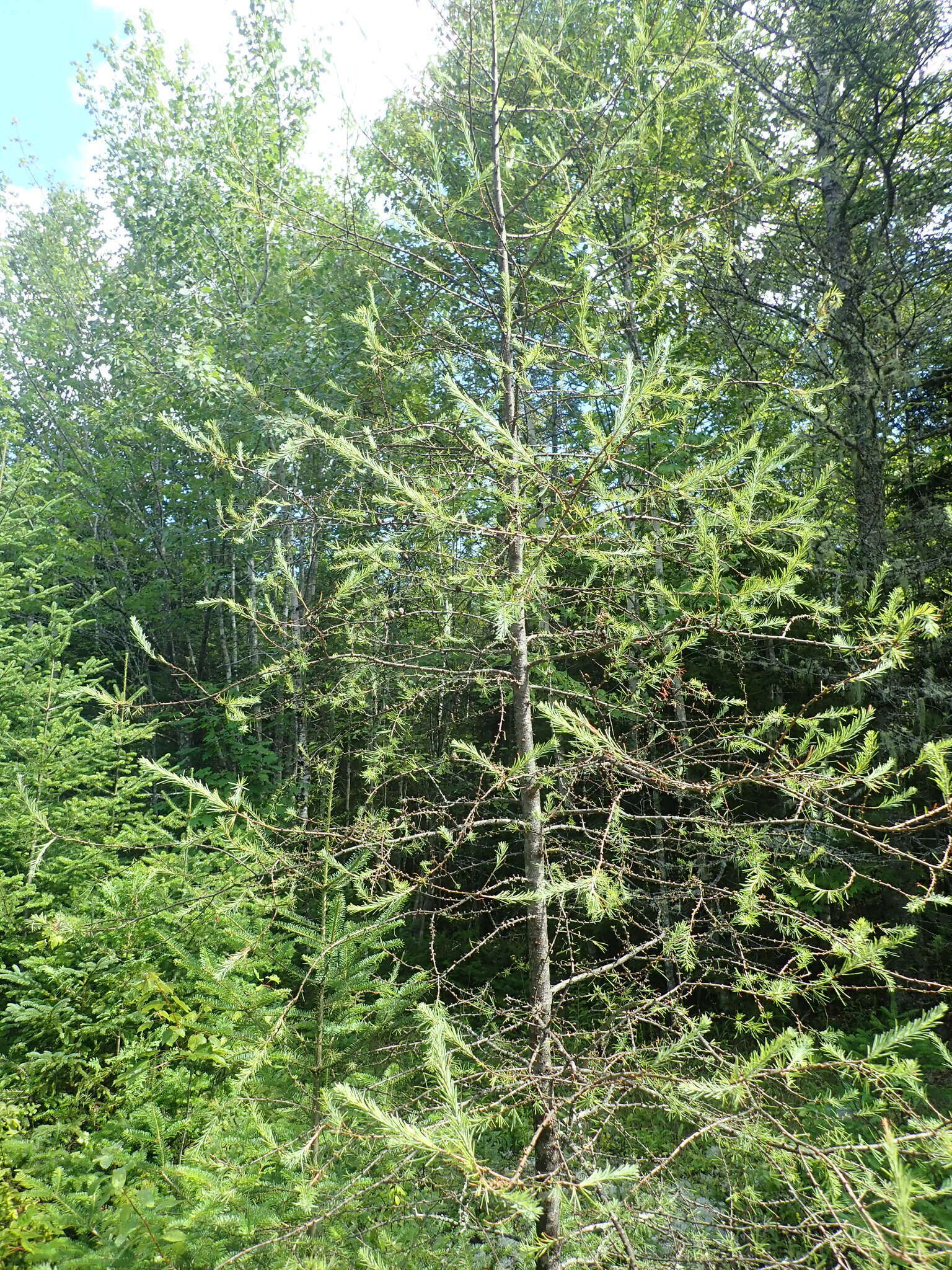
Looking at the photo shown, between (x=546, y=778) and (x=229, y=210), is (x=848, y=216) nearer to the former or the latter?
(x=546, y=778)

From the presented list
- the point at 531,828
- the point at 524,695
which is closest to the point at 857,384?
the point at 524,695

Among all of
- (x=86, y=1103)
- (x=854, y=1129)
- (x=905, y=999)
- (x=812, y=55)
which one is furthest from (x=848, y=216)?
(x=86, y=1103)

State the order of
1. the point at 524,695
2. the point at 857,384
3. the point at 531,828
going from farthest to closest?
the point at 857,384 < the point at 524,695 < the point at 531,828

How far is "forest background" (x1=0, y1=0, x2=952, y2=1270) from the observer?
6.61ft

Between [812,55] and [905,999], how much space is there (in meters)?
8.52

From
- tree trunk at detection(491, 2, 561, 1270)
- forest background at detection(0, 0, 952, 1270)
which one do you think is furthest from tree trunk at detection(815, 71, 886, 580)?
tree trunk at detection(491, 2, 561, 1270)

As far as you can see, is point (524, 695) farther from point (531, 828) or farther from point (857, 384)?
point (857, 384)

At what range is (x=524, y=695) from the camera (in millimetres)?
2631

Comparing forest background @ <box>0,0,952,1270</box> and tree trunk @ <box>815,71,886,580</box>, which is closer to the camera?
forest background @ <box>0,0,952,1270</box>

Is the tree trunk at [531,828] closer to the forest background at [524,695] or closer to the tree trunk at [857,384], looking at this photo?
the forest background at [524,695]

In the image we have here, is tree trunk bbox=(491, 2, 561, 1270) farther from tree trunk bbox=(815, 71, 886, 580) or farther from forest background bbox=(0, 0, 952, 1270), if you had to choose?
tree trunk bbox=(815, 71, 886, 580)

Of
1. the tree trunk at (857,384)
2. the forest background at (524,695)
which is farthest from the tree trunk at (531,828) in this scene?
the tree trunk at (857,384)

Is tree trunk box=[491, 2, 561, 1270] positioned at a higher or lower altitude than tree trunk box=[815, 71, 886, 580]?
lower

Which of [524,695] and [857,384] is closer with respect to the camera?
[524,695]
